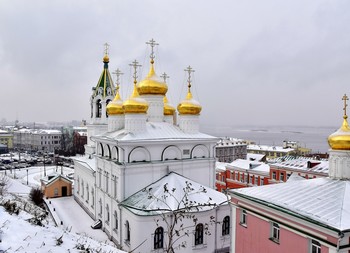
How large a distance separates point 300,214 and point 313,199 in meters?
0.99

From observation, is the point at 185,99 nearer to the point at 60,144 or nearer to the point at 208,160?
the point at 208,160

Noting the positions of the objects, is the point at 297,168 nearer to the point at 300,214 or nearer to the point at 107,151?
the point at 107,151

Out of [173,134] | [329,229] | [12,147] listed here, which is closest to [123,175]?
[173,134]

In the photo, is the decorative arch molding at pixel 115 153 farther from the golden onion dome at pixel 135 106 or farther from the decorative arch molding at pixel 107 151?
the golden onion dome at pixel 135 106

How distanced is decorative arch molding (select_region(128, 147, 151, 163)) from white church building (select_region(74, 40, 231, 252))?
53 mm

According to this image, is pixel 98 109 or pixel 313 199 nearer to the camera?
pixel 313 199

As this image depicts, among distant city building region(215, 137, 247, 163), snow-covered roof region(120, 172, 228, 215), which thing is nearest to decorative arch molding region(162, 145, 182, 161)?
snow-covered roof region(120, 172, 228, 215)

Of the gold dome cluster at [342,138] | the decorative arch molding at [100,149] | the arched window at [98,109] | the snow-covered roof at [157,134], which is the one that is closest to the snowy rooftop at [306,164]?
the snow-covered roof at [157,134]

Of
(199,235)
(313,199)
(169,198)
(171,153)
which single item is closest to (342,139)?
(313,199)

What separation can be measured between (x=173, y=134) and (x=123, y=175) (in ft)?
12.9

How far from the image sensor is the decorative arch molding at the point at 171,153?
16.7 metres

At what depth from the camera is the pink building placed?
7438mm

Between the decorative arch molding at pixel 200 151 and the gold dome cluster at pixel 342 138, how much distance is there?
816cm

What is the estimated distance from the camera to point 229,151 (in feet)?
177
